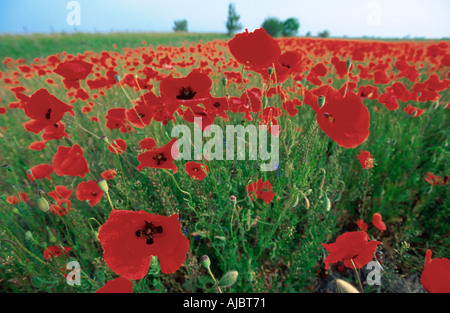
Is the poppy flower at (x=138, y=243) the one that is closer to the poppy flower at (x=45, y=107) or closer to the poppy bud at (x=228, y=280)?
the poppy bud at (x=228, y=280)

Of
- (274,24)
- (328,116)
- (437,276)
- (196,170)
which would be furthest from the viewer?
(274,24)

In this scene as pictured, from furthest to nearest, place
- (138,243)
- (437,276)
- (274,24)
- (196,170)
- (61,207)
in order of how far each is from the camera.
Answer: (274,24)
(61,207)
(196,170)
(138,243)
(437,276)

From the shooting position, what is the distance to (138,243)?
73 centimetres

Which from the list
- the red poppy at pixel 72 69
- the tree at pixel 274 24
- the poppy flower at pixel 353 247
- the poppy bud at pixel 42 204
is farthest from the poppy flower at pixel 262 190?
the tree at pixel 274 24

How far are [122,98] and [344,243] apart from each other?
Result: 3.86m

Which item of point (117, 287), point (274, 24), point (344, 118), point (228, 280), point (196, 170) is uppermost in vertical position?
point (274, 24)

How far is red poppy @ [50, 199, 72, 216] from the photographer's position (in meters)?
1.21

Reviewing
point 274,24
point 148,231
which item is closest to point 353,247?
point 148,231

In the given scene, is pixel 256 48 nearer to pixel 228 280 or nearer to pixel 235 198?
pixel 235 198

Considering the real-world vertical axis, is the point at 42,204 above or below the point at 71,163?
below

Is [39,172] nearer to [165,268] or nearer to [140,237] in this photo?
[140,237]

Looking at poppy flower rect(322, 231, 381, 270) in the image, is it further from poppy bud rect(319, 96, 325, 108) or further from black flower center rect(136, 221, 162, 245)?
black flower center rect(136, 221, 162, 245)

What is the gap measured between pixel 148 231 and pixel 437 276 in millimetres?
850
